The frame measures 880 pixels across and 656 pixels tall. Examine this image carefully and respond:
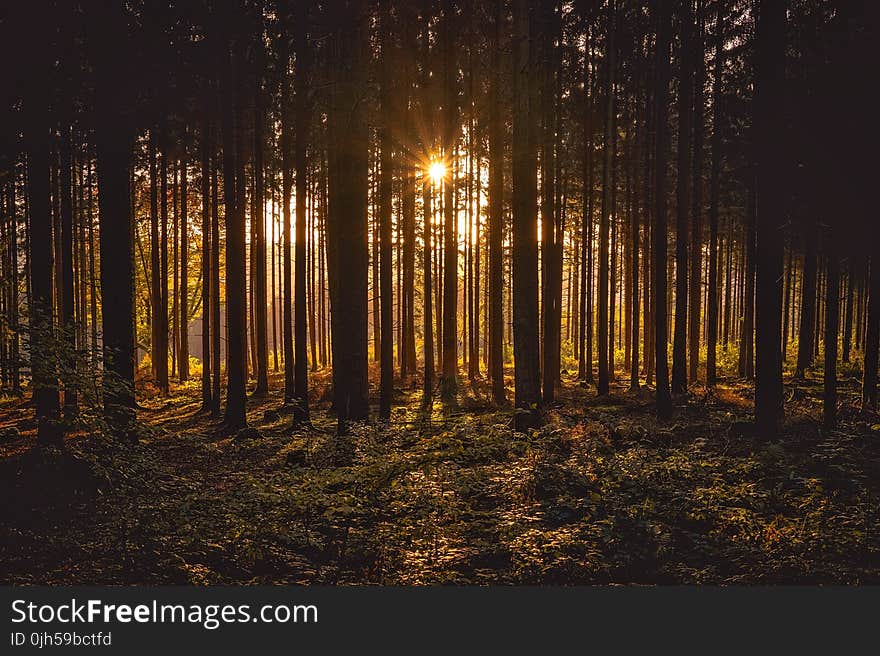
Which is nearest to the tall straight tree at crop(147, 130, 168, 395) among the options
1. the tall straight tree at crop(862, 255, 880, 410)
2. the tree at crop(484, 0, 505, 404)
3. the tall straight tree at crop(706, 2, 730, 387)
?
the tree at crop(484, 0, 505, 404)

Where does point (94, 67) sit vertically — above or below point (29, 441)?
above

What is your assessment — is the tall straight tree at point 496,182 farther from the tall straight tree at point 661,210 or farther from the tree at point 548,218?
the tall straight tree at point 661,210

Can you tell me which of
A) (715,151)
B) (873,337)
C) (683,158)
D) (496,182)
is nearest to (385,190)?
(496,182)

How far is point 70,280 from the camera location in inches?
496

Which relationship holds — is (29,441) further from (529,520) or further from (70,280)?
(529,520)

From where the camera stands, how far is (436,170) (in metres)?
18.6

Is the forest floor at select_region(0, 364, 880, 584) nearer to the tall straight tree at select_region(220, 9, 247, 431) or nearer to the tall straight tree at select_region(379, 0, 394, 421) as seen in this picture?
the tall straight tree at select_region(220, 9, 247, 431)

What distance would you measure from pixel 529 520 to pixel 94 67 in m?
10.9

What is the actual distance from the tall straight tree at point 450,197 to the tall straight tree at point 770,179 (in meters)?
6.91

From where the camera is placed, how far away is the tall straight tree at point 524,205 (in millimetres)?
10820

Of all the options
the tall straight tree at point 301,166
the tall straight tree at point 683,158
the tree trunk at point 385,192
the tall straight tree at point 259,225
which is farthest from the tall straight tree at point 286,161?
the tall straight tree at point 683,158

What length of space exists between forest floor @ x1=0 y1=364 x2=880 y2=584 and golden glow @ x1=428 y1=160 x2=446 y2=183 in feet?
31.6

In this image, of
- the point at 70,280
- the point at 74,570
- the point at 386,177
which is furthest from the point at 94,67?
the point at 74,570

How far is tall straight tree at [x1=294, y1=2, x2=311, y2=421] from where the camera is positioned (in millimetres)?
12570
